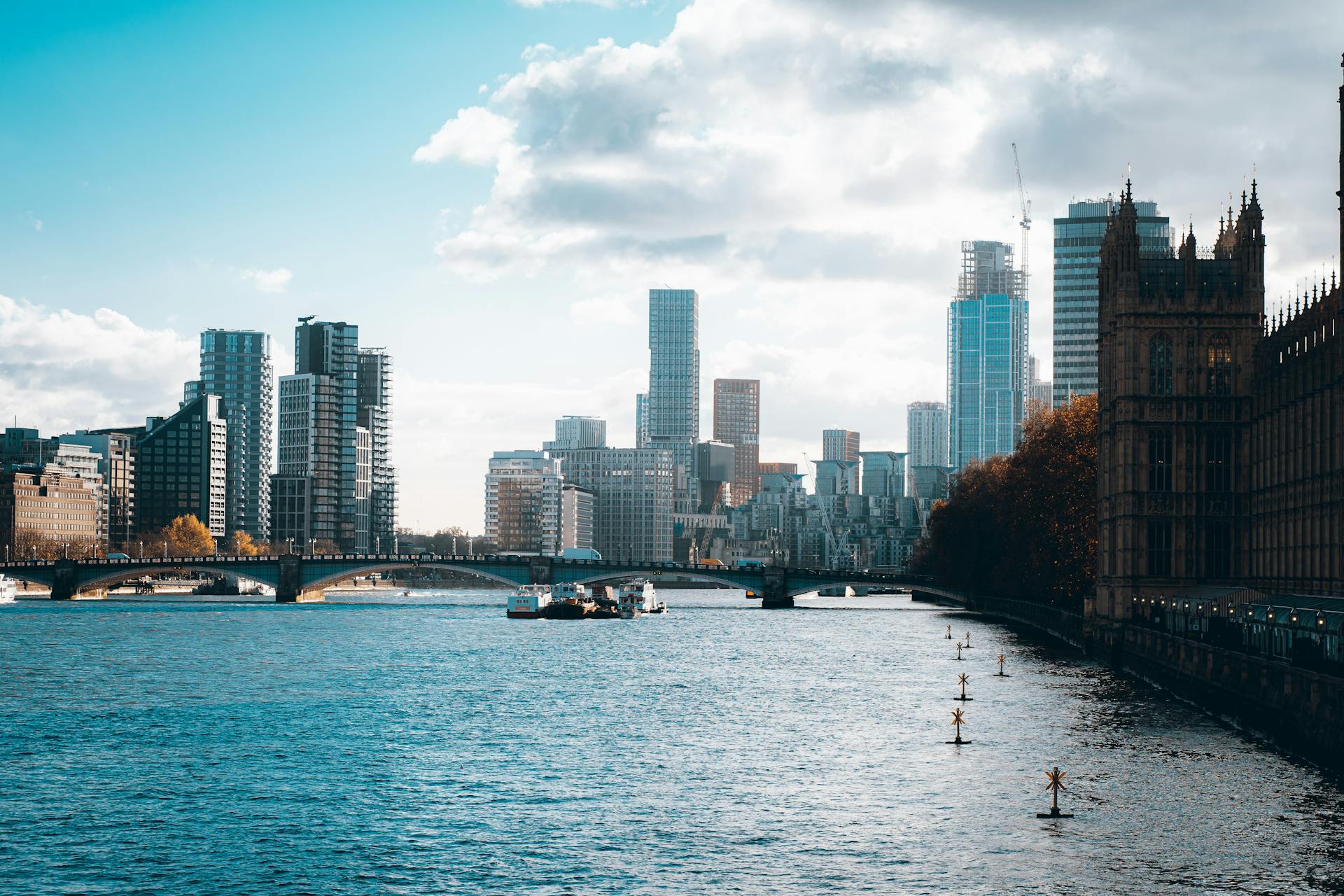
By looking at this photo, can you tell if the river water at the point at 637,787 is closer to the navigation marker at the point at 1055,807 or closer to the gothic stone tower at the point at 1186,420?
the navigation marker at the point at 1055,807

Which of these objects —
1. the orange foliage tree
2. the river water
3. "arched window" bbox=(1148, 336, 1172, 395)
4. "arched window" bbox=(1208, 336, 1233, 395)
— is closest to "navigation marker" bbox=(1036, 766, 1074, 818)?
the river water

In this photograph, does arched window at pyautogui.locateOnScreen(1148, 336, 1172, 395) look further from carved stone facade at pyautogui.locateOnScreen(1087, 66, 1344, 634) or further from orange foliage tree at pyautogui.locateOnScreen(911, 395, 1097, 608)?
orange foliage tree at pyautogui.locateOnScreen(911, 395, 1097, 608)

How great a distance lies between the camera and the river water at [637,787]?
47.7 m

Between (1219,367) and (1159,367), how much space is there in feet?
13.3

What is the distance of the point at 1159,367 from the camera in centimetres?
12081

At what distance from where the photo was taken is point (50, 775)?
6525cm

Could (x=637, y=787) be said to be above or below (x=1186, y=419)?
below

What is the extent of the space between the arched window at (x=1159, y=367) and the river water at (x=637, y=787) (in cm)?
2278

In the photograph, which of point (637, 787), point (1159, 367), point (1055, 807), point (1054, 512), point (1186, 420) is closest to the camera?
point (1055, 807)

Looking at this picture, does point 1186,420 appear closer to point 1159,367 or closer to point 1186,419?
point 1186,419

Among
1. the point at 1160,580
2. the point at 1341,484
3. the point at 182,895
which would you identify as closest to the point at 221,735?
the point at 182,895

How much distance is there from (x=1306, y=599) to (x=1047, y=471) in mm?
68118

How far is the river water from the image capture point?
1879 inches

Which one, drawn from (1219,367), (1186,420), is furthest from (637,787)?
(1219,367)
